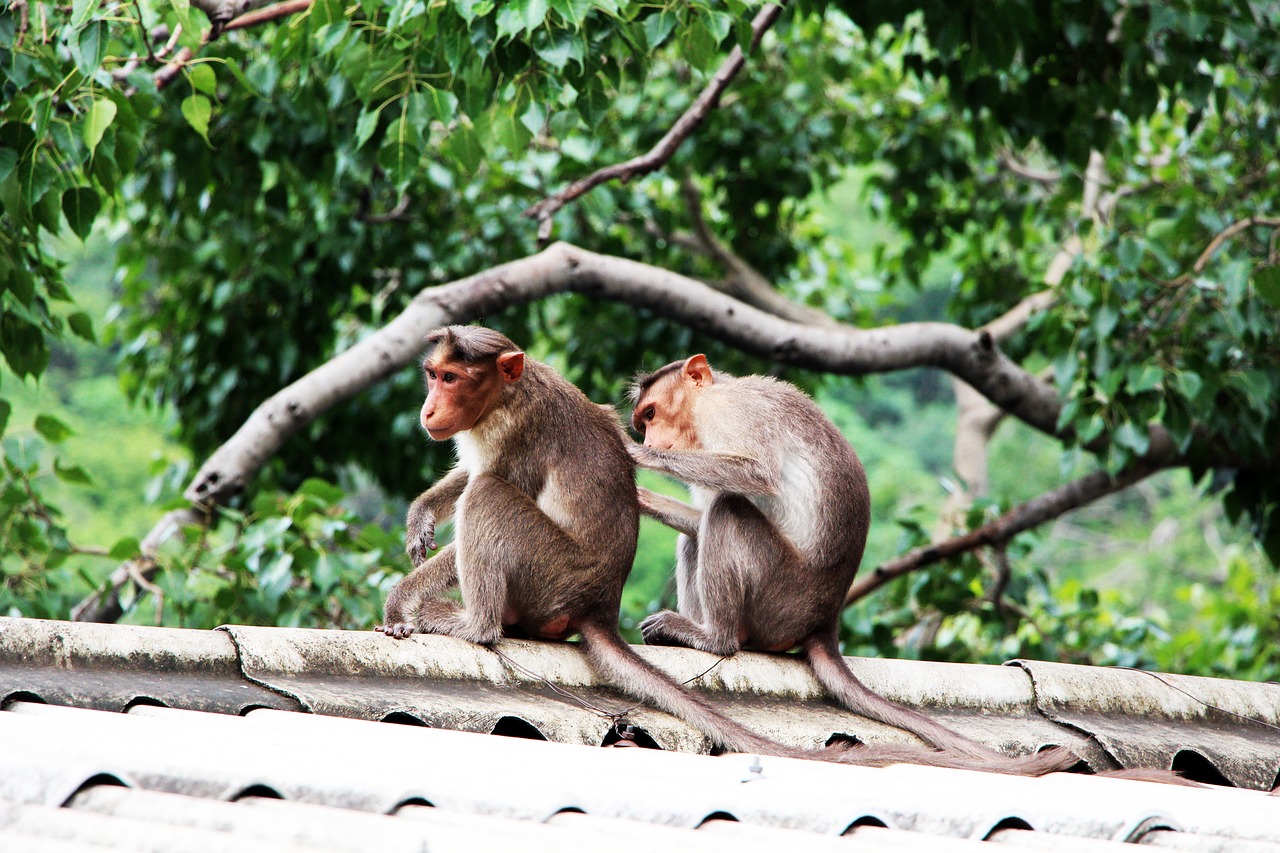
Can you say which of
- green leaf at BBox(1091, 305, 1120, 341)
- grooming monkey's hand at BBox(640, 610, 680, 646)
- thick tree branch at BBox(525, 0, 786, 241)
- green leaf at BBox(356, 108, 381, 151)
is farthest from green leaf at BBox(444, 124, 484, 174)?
green leaf at BBox(1091, 305, 1120, 341)

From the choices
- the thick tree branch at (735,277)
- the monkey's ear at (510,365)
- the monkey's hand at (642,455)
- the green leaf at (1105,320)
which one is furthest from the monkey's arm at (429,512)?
the thick tree branch at (735,277)

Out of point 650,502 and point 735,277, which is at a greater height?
point 735,277

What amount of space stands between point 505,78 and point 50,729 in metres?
2.92

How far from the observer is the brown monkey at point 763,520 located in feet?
15.1

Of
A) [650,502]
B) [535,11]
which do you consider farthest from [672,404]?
[535,11]

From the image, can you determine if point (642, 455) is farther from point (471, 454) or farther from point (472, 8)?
point (472, 8)

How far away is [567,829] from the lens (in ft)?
6.71

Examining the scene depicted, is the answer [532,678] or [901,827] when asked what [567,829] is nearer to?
[901,827]

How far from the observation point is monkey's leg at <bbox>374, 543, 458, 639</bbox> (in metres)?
4.39

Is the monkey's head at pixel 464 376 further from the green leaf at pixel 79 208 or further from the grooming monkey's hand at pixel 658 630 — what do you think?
the green leaf at pixel 79 208

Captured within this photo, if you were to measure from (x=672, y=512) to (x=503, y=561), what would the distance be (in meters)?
1.06

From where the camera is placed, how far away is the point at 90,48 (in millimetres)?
3826

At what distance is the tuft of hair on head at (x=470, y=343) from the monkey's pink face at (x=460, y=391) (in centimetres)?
3

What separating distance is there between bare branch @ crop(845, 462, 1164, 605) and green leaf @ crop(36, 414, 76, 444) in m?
4.18
